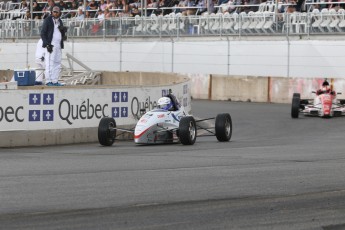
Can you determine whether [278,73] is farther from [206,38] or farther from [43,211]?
[43,211]

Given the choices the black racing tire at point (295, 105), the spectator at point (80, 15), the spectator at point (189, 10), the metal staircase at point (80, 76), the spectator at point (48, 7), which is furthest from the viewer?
the spectator at point (48, 7)

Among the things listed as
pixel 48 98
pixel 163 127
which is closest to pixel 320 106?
pixel 163 127

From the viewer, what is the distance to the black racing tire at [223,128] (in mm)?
19742

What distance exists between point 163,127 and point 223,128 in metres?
1.32

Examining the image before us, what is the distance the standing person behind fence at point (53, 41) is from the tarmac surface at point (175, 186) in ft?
16.4

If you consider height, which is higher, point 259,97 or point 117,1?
point 117,1

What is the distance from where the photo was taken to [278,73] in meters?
33.5

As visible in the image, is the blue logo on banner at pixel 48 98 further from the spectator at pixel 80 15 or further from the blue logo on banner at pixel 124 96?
the spectator at pixel 80 15

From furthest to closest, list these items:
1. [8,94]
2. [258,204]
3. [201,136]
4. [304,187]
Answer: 1. [201,136]
2. [8,94]
3. [304,187]
4. [258,204]

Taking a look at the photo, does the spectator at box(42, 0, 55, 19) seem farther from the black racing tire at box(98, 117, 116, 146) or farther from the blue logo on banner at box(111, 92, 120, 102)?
the black racing tire at box(98, 117, 116, 146)

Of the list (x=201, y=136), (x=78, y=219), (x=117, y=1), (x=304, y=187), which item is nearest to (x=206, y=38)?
(x=117, y=1)

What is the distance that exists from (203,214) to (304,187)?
2.34 meters

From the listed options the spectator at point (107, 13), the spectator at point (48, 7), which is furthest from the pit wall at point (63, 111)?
the spectator at point (48, 7)

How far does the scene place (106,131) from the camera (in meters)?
18.8
